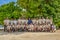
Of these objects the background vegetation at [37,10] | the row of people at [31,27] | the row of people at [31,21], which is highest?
the background vegetation at [37,10]

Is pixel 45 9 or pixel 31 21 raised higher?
pixel 45 9

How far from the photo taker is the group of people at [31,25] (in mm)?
12234

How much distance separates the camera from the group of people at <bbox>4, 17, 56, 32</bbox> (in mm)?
12234

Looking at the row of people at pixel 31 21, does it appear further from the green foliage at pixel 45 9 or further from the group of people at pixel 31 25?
the green foliage at pixel 45 9

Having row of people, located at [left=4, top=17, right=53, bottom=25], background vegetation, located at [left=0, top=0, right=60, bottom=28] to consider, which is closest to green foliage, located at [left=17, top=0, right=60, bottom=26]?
background vegetation, located at [left=0, top=0, right=60, bottom=28]

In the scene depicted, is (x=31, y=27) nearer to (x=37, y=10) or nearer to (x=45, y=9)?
(x=37, y=10)

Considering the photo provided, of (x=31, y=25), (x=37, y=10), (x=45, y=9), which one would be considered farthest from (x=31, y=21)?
(x=45, y=9)

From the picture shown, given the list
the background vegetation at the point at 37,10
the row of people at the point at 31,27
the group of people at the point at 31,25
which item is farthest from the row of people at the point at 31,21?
the background vegetation at the point at 37,10

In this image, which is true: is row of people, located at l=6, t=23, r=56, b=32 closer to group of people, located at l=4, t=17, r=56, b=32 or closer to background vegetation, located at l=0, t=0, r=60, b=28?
group of people, located at l=4, t=17, r=56, b=32

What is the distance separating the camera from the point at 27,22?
490 inches

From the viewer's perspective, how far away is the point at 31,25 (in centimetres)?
1222

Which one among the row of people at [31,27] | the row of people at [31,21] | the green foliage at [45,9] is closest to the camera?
the row of people at [31,27]

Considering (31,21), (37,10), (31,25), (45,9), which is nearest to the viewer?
(31,25)

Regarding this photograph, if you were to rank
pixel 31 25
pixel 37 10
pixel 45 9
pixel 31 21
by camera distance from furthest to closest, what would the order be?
pixel 37 10, pixel 45 9, pixel 31 21, pixel 31 25
